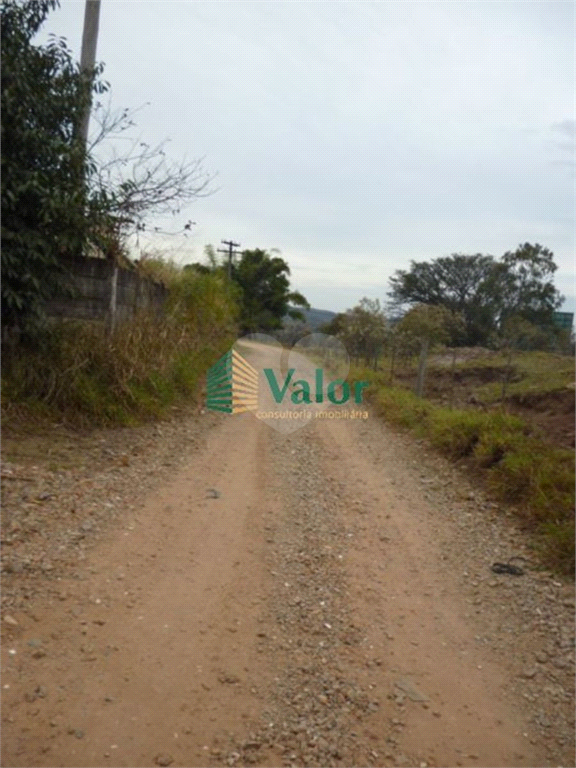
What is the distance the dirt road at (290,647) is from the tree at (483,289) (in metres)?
8.20

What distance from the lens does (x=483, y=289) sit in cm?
1249

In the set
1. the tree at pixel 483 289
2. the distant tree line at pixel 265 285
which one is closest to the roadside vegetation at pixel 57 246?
the tree at pixel 483 289

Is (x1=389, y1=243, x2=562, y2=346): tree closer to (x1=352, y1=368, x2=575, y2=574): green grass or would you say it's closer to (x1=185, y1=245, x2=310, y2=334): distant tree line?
(x1=352, y1=368, x2=575, y2=574): green grass

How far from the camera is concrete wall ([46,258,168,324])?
7.24 meters

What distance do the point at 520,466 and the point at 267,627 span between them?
117 inches

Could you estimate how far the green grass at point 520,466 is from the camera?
4230 millimetres

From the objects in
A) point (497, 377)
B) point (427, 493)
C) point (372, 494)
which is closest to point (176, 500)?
point (372, 494)

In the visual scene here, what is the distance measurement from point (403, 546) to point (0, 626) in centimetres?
251

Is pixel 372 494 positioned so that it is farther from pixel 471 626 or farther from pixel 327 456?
pixel 471 626
